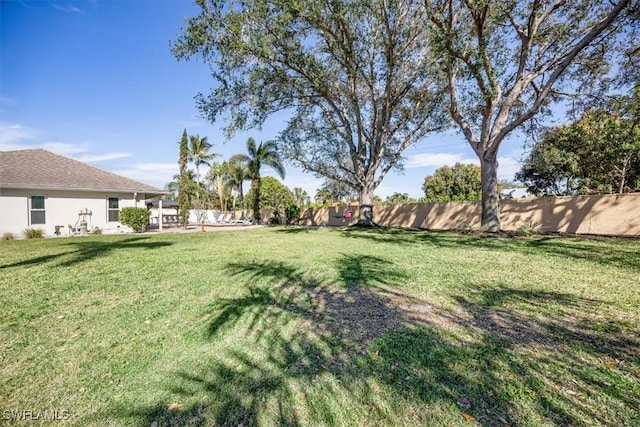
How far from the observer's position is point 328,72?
1351cm

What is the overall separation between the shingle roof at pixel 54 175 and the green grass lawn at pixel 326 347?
38.1ft

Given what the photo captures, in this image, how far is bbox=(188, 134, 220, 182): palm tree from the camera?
28.1 meters

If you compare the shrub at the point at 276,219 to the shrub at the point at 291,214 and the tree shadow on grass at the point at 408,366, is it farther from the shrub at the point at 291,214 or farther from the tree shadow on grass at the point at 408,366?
the tree shadow on grass at the point at 408,366

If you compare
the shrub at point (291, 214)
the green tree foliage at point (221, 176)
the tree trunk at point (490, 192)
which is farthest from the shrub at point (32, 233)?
the green tree foliage at point (221, 176)

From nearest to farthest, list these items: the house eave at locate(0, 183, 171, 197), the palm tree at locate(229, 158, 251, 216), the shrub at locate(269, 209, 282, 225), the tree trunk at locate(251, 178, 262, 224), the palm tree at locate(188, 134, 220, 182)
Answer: the house eave at locate(0, 183, 171, 197), the shrub at locate(269, 209, 282, 225), the tree trunk at locate(251, 178, 262, 224), the palm tree at locate(188, 134, 220, 182), the palm tree at locate(229, 158, 251, 216)

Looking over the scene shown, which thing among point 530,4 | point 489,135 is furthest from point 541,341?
point 530,4

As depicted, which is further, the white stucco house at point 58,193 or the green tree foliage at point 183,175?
the green tree foliage at point 183,175

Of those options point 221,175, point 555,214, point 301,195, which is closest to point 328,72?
point 555,214

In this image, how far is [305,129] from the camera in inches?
643

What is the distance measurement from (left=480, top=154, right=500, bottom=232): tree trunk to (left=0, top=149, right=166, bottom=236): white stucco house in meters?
17.0

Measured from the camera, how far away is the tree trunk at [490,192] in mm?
10273

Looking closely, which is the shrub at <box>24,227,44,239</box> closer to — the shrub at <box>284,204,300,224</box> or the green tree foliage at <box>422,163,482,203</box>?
the shrub at <box>284,204,300,224</box>

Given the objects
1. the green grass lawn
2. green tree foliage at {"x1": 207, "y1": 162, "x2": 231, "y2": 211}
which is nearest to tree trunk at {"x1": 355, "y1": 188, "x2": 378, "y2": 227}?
the green grass lawn

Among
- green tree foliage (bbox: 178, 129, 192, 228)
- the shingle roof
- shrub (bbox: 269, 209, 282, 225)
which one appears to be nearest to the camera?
the shingle roof
